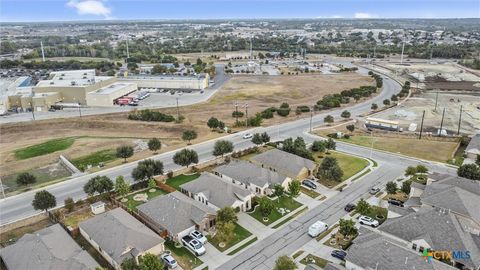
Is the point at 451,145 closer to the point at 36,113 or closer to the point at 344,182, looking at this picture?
the point at 344,182

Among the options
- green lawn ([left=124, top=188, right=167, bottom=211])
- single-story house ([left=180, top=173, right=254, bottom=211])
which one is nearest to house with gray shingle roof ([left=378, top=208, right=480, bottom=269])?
single-story house ([left=180, top=173, right=254, bottom=211])

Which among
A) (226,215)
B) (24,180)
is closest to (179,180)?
(226,215)

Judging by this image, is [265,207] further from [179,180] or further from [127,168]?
[127,168]

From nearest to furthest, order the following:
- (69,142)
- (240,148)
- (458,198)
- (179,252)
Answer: (179,252)
(458,198)
(240,148)
(69,142)

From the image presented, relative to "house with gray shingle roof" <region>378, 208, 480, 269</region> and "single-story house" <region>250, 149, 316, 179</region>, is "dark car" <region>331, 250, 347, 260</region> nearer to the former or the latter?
"house with gray shingle roof" <region>378, 208, 480, 269</region>

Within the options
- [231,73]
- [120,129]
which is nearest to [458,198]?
[120,129]
